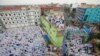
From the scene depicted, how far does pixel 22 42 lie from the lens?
13.3 metres

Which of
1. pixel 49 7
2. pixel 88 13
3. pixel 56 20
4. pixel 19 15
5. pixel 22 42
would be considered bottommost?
pixel 22 42

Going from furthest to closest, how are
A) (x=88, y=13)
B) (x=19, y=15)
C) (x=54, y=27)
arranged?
(x=88, y=13) < (x=19, y=15) < (x=54, y=27)

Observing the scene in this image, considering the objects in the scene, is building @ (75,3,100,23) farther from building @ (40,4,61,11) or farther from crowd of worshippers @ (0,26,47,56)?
crowd of worshippers @ (0,26,47,56)

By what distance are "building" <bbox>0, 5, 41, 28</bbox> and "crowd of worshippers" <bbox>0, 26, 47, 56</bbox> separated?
28.3 inches

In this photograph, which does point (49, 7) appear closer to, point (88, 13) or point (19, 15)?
point (19, 15)

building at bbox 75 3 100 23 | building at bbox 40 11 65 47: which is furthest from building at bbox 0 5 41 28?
building at bbox 75 3 100 23

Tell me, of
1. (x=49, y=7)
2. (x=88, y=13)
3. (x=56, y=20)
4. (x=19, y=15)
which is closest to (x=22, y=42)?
(x=19, y=15)

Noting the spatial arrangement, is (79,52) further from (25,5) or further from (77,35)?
(25,5)

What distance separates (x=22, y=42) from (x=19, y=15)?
3560 mm

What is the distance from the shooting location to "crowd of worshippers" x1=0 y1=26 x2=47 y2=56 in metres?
12.1

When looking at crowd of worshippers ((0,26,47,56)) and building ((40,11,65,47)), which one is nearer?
crowd of worshippers ((0,26,47,56))

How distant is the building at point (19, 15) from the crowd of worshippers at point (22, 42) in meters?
0.72

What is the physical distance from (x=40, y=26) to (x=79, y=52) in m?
5.62

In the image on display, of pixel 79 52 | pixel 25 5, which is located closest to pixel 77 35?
pixel 79 52
